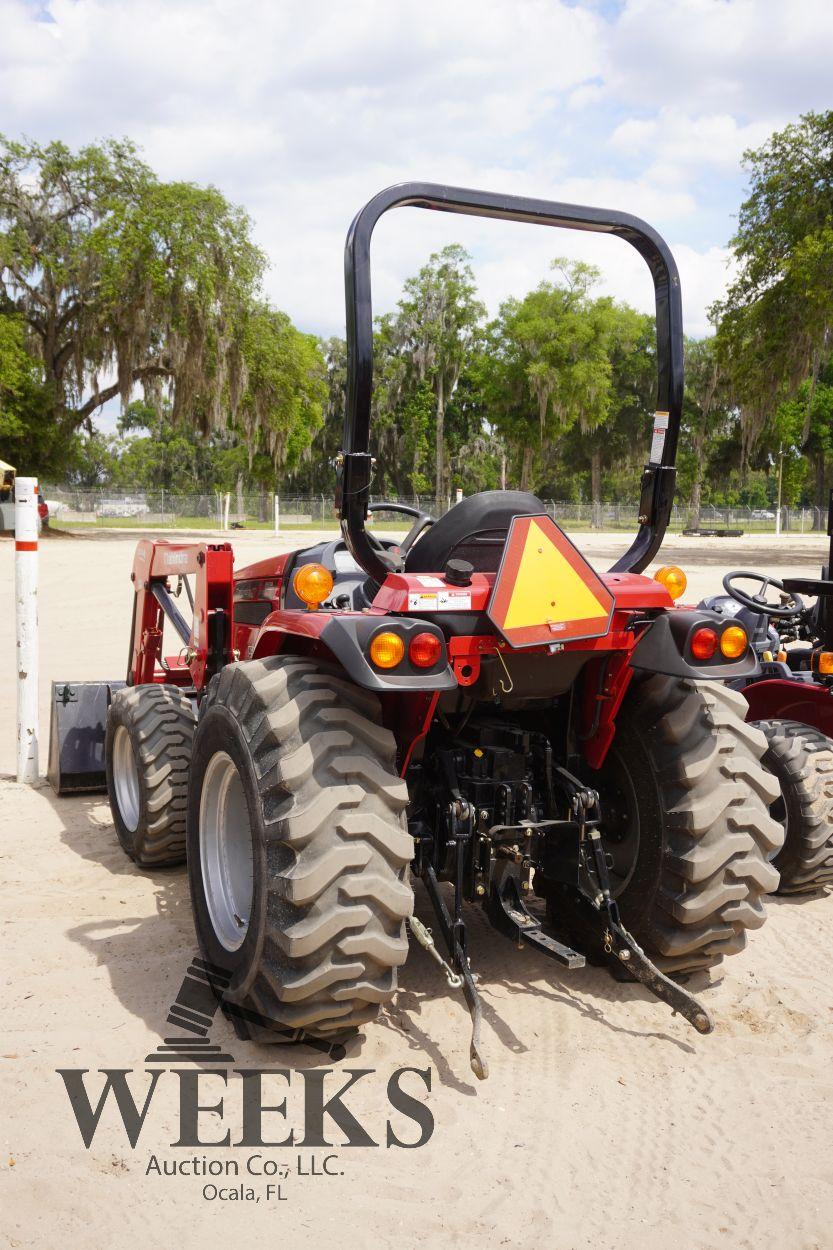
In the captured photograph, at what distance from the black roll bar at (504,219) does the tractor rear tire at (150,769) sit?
189cm

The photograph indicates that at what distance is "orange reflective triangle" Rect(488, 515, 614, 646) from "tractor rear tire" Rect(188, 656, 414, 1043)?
0.51m

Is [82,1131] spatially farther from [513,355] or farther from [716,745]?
[513,355]

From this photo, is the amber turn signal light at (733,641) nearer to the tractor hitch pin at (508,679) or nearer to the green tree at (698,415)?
the tractor hitch pin at (508,679)

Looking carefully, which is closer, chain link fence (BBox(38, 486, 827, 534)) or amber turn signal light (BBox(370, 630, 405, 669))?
amber turn signal light (BBox(370, 630, 405, 669))

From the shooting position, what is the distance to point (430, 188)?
3.28 m

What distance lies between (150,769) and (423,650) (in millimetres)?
2319

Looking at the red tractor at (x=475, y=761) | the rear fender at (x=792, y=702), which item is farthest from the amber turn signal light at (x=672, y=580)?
the rear fender at (x=792, y=702)

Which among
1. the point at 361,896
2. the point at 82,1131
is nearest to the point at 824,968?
the point at 361,896

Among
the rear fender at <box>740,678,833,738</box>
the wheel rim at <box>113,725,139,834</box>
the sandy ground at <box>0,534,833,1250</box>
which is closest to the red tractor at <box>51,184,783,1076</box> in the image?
the sandy ground at <box>0,534,833,1250</box>

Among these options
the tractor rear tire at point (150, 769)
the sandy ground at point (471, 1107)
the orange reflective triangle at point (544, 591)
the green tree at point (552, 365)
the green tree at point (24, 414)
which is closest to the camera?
the sandy ground at point (471, 1107)

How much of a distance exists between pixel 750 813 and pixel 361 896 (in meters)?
1.38

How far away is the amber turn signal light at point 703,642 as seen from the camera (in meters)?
3.37

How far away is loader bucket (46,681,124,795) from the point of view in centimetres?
612

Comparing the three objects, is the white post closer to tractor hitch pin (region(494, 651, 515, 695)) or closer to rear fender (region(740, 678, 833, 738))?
tractor hitch pin (region(494, 651, 515, 695))
